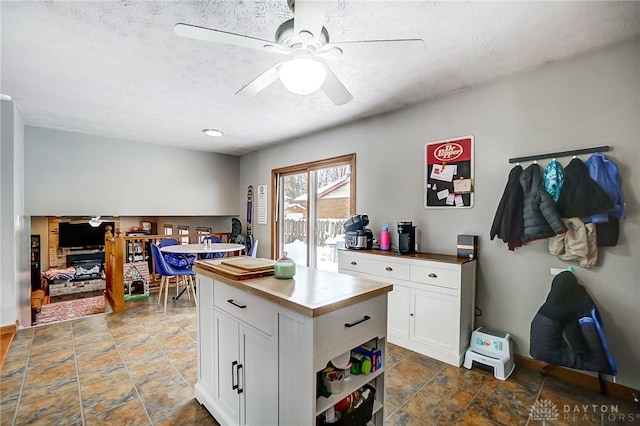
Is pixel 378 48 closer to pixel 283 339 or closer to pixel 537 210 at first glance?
pixel 283 339

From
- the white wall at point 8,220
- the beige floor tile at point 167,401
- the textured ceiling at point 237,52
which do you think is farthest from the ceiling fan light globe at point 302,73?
the white wall at point 8,220

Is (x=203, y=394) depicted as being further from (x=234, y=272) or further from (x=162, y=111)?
(x=162, y=111)

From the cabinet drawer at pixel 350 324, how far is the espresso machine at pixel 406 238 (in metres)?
1.52

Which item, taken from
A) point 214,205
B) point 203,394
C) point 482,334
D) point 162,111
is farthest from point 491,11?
point 214,205

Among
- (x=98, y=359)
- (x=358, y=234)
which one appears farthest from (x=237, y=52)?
(x=98, y=359)

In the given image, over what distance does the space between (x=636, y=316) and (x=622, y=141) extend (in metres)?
1.19

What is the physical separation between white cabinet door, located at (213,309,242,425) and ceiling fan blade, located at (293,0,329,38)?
→ 4.91 ft

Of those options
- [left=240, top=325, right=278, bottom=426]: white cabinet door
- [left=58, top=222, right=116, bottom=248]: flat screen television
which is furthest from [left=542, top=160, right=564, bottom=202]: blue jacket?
[left=58, top=222, right=116, bottom=248]: flat screen television

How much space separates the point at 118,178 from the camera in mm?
4441

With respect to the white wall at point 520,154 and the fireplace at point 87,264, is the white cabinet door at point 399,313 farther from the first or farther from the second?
the fireplace at point 87,264

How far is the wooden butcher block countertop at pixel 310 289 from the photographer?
1.16 metres

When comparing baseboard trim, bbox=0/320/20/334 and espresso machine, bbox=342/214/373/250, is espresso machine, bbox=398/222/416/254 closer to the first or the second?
espresso machine, bbox=342/214/373/250

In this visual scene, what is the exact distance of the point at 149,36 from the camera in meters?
1.90

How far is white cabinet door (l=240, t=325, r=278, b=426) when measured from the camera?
1.30 m
